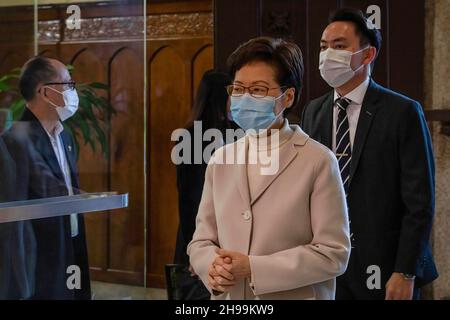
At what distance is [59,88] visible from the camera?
1.98m

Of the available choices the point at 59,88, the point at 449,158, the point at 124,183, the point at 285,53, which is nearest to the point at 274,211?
the point at 285,53

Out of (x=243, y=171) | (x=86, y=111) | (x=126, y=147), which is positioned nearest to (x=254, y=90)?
(x=243, y=171)

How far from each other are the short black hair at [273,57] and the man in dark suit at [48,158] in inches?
33.8

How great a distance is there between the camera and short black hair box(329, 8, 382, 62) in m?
1.83

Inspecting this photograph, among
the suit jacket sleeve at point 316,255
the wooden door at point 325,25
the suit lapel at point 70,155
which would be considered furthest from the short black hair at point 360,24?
the suit lapel at point 70,155

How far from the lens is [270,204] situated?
1260 mm

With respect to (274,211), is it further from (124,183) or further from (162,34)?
(162,34)

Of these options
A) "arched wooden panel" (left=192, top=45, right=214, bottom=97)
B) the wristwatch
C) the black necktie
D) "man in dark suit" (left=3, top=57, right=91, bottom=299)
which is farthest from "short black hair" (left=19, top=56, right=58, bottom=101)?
"arched wooden panel" (left=192, top=45, right=214, bottom=97)

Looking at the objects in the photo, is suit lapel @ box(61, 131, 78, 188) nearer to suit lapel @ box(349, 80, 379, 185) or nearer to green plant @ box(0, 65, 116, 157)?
green plant @ box(0, 65, 116, 157)

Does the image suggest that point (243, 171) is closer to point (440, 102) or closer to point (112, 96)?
point (112, 96)

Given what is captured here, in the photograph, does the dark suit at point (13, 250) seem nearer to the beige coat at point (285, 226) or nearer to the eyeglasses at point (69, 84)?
the eyeglasses at point (69, 84)

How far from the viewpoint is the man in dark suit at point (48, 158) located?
6.46 feet

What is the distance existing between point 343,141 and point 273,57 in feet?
2.00

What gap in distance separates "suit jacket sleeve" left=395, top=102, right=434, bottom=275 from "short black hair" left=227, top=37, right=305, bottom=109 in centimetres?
57
